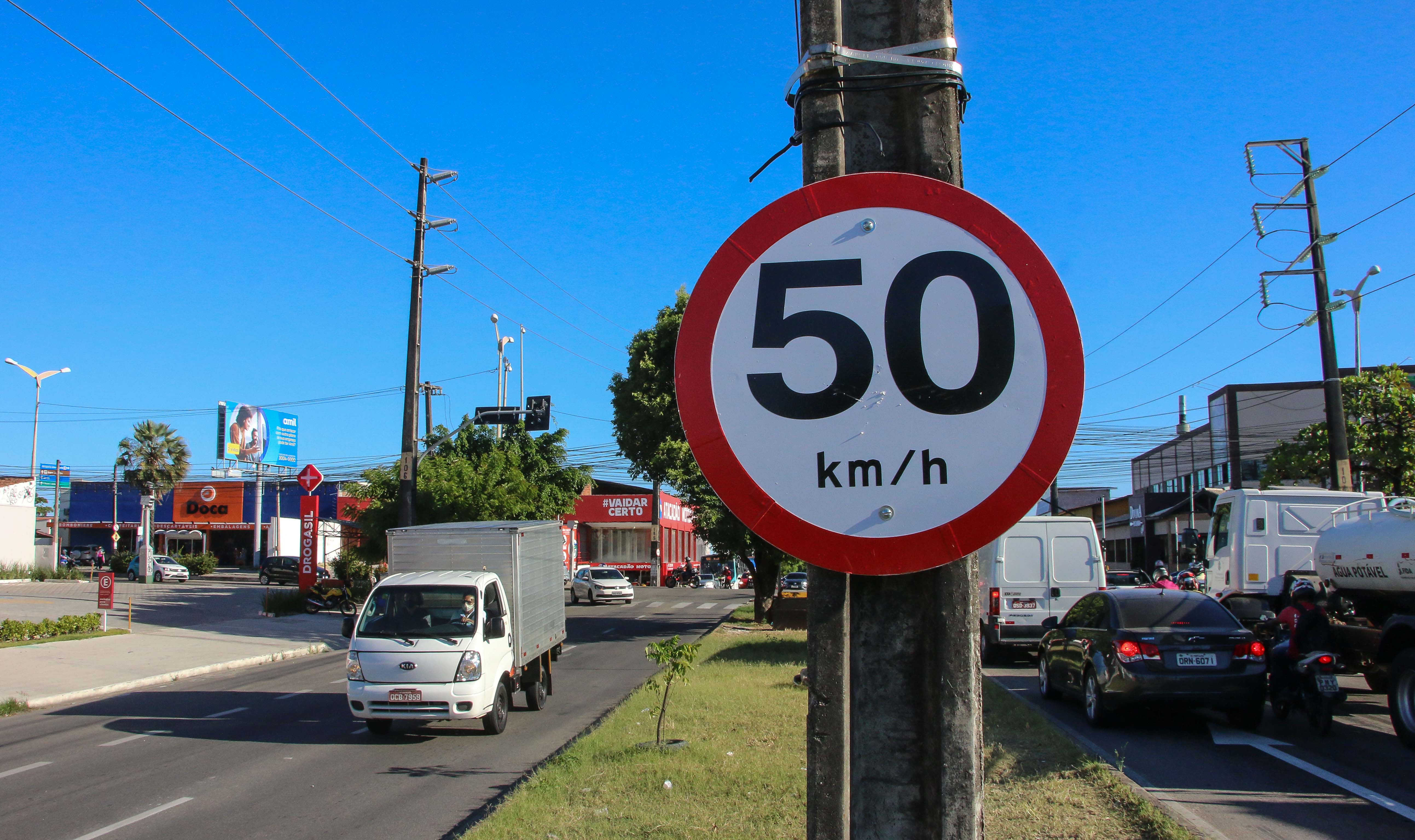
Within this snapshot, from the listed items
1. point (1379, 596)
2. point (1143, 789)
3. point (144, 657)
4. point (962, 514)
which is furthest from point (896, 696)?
point (144, 657)

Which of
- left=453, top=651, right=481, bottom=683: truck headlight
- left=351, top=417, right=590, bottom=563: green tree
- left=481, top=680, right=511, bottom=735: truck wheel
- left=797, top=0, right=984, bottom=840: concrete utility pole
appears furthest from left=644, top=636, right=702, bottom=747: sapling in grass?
left=351, top=417, right=590, bottom=563: green tree

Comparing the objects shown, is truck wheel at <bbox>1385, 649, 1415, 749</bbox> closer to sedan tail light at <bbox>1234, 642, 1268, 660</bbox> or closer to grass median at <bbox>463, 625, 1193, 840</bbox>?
sedan tail light at <bbox>1234, 642, 1268, 660</bbox>

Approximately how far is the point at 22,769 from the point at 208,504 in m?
69.8

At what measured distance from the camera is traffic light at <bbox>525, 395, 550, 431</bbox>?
30.7 metres

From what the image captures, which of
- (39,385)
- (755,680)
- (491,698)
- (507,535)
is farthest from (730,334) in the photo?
(39,385)

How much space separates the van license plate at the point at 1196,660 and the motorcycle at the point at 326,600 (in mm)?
26258

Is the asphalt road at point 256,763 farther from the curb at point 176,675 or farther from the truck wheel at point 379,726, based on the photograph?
the curb at point 176,675

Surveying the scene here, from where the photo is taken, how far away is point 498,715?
12234 mm

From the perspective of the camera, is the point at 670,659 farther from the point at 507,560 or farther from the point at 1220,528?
the point at 1220,528

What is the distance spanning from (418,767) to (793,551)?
9.46 metres

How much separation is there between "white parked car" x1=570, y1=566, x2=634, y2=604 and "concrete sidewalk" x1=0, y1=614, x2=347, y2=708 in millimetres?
15366

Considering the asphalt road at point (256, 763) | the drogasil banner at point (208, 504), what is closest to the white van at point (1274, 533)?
the asphalt road at point (256, 763)

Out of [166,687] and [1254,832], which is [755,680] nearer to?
[1254,832]

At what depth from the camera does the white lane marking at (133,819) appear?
25.0 ft
